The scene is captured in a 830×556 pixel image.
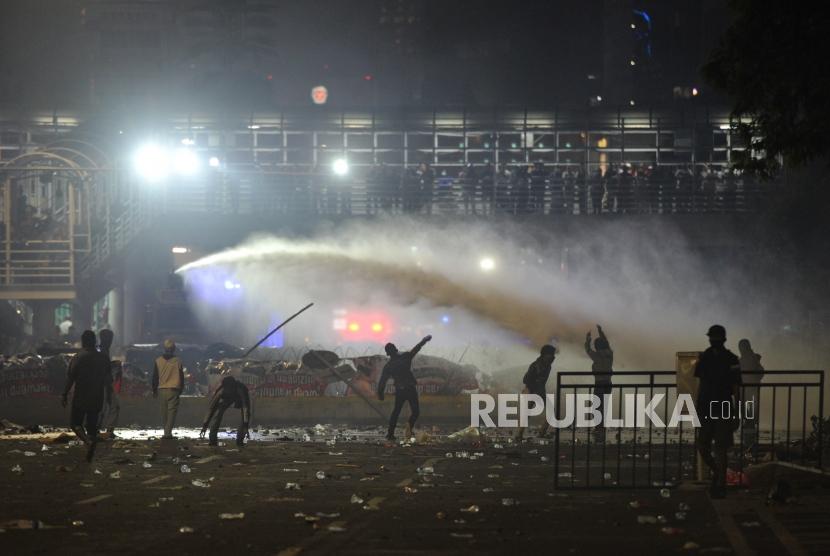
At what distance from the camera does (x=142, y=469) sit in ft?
57.6

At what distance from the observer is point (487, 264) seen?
45188 mm

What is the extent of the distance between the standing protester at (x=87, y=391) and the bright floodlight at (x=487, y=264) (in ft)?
88.3

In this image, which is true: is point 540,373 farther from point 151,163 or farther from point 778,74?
point 151,163

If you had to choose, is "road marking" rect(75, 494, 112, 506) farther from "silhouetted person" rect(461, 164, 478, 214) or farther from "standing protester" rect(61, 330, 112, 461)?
"silhouetted person" rect(461, 164, 478, 214)

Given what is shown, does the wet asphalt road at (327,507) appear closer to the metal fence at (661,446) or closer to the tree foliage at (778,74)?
the metal fence at (661,446)

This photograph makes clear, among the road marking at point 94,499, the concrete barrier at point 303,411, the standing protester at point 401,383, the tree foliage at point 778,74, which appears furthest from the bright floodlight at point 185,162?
the road marking at point 94,499

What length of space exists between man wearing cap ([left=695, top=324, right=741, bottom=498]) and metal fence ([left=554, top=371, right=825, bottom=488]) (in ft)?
1.42

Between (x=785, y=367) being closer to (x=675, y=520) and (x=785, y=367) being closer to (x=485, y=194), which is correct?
(x=485, y=194)

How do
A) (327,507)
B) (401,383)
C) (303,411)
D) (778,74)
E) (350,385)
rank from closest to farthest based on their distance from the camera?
(327,507) < (778,74) < (401,383) < (350,385) < (303,411)

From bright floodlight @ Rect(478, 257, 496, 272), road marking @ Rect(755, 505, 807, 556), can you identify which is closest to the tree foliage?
road marking @ Rect(755, 505, 807, 556)

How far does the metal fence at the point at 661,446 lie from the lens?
1521 cm

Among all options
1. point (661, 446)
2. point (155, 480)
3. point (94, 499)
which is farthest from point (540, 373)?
point (94, 499)

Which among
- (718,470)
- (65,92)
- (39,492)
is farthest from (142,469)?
(65,92)

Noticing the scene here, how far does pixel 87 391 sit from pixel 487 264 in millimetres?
27676
